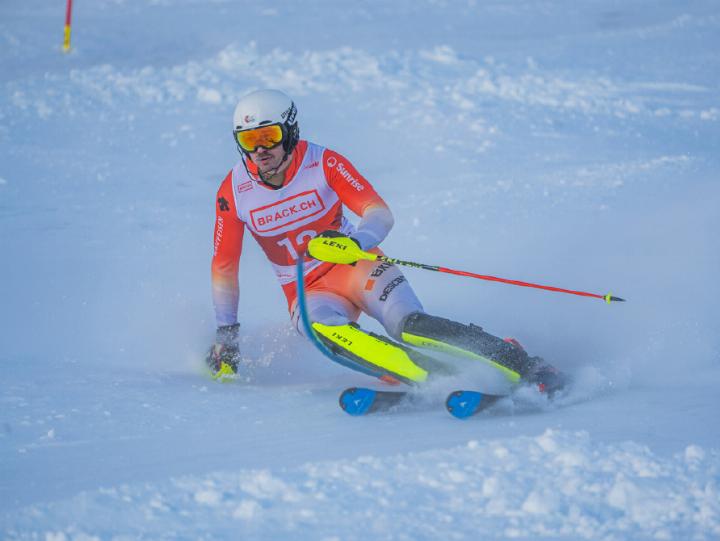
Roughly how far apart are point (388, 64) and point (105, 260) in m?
4.91

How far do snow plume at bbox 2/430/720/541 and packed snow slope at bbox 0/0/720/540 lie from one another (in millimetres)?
11

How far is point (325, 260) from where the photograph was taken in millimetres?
4656

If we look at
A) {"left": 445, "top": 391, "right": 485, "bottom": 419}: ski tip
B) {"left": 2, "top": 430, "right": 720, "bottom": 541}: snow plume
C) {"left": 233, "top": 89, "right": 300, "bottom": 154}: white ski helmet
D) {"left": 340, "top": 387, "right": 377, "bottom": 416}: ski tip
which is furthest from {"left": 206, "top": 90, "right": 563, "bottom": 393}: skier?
{"left": 2, "top": 430, "right": 720, "bottom": 541}: snow plume

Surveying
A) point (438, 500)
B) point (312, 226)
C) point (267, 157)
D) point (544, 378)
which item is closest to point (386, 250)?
point (312, 226)

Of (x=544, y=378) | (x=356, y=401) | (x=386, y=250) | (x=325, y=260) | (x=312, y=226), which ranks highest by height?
(x=386, y=250)

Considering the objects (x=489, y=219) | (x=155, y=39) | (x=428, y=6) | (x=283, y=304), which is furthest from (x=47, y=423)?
(x=428, y=6)

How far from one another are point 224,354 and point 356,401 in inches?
41.5

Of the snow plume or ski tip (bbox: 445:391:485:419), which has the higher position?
ski tip (bbox: 445:391:485:419)

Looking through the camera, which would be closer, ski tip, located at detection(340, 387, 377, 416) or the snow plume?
the snow plume

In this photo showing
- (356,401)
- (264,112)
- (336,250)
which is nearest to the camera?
(356,401)

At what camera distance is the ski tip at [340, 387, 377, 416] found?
14.3 feet

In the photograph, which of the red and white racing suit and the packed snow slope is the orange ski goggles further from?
the packed snow slope

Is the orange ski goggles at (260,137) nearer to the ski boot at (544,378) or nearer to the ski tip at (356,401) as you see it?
the ski tip at (356,401)

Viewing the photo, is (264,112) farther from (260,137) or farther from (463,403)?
(463,403)
